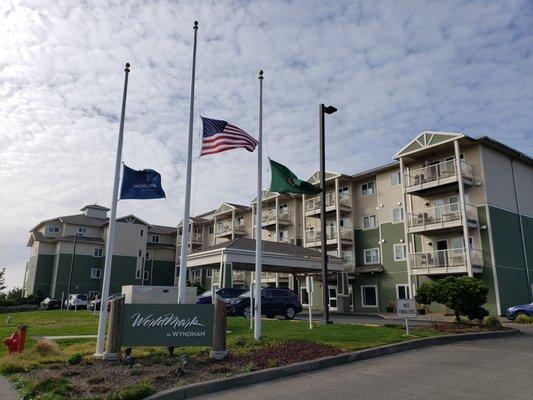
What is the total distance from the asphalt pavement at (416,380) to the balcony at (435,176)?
21.3 meters

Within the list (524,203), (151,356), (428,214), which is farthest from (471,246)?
(151,356)

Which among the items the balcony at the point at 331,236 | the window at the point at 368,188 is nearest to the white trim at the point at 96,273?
the balcony at the point at 331,236

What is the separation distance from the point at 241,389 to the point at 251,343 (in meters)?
3.85

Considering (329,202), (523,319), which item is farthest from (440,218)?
(329,202)

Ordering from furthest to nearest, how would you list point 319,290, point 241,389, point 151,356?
point 319,290, point 151,356, point 241,389

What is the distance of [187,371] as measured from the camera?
9.01 m

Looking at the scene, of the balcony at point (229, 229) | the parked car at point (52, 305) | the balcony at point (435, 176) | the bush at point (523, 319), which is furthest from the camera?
the balcony at point (229, 229)

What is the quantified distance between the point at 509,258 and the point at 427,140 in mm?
9731

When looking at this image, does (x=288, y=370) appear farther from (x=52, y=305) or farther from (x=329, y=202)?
(x=52, y=305)

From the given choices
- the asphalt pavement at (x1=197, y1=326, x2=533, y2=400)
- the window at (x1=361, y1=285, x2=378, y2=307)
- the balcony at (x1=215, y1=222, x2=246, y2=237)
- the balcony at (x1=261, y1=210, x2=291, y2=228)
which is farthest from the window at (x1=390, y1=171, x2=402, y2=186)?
the asphalt pavement at (x1=197, y1=326, x2=533, y2=400)

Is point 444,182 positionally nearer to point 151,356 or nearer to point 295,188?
point 295,188

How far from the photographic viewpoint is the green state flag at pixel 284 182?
46.5 feet

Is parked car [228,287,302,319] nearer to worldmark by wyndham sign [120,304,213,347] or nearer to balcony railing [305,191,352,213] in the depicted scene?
worldmark by wyndham sign [120,304,213,347]

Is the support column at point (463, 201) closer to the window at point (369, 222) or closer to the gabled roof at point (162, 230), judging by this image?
the window at point (369, 222)
